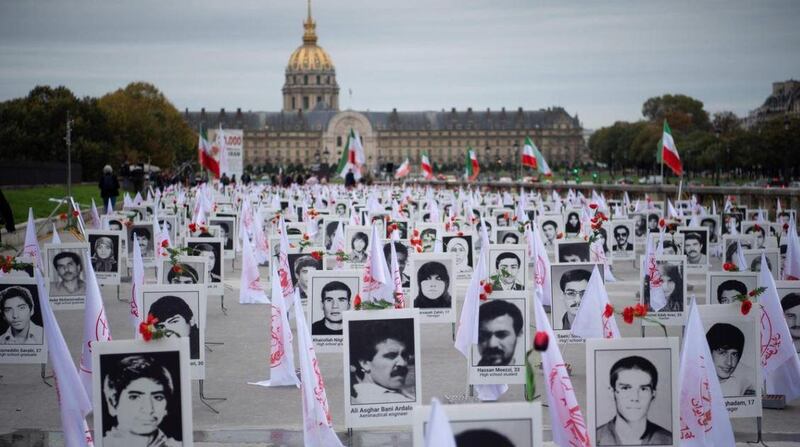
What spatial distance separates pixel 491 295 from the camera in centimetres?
1012

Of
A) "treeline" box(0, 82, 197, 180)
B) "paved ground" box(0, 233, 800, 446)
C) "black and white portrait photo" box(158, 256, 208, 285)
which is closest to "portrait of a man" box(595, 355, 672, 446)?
"paved ground" box(0, 233, 800, 446)

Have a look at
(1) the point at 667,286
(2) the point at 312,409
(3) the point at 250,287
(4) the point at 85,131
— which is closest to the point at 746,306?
(2) the point at 312,409

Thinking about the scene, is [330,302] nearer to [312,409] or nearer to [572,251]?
[312,409]

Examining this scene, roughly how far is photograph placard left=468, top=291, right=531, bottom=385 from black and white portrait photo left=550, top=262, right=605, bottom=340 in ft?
5.79

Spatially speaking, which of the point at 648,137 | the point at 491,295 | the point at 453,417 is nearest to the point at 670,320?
the point at 491,295

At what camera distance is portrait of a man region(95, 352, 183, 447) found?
7434 millimetres

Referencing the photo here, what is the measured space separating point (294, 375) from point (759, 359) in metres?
4.23

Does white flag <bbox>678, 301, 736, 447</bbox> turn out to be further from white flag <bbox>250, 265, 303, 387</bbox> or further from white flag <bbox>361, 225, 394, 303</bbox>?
white flag <bbox>361, 225, 394, 303</bbox>

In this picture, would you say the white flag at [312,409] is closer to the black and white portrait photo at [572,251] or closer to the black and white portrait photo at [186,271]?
the black and white portrait photo at [186,271]

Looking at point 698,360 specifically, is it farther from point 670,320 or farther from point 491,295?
point 670,320

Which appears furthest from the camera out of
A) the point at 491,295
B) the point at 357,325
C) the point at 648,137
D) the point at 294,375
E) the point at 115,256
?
the point at 648,137

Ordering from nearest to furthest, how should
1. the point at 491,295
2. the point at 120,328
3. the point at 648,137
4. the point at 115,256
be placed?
the point at 491,295, the point at 120,328, the point at 115,256, the point at 648,137

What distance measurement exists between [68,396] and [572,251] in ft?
30.4

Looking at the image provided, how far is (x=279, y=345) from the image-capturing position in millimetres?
10859
